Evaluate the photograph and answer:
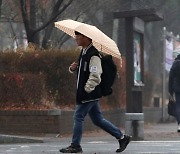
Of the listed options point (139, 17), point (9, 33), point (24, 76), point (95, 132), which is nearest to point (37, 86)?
point (24, 76)

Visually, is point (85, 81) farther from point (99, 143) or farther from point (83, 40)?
point (99, 143)

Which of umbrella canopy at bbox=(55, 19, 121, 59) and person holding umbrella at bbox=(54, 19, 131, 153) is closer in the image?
person holding umbrella at bbox=(54, 19, 131, 153)

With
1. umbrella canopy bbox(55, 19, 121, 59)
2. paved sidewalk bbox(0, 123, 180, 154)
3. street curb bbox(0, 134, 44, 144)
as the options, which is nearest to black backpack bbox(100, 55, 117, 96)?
umbrella canopy bbox(55, 19, 121, 59)

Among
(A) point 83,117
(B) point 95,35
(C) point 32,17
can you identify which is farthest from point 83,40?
(C) point 32,17

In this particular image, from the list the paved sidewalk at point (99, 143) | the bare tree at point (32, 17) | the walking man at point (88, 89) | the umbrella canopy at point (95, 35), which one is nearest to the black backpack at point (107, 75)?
the walking man at point (88, 89)

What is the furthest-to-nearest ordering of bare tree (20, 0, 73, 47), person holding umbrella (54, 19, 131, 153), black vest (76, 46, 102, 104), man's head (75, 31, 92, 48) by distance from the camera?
bare tree (20, 0, 73, 47) < man's head (75, 31, 92, 48) < black vest (76, 46, 102, 104) < person holding umbrella (54, 19, 131, 153)

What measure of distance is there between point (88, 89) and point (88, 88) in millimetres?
16

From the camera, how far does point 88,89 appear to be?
9422 mm

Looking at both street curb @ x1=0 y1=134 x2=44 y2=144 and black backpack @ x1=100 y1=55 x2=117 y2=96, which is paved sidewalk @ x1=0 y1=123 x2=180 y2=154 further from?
black backpack @ x1=100 y1=55 x2=117 y2=96

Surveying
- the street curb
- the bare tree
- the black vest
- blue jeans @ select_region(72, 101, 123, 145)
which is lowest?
the street curb

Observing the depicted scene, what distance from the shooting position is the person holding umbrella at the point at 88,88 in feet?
31.1

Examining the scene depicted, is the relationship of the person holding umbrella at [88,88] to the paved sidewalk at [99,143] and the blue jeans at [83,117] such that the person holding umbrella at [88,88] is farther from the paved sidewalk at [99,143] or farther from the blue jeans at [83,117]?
the paved sidewalk at [99,143]

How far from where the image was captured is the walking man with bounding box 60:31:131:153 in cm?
948

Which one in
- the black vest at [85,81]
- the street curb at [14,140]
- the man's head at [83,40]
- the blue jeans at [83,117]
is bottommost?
the street curb at [14,140]
